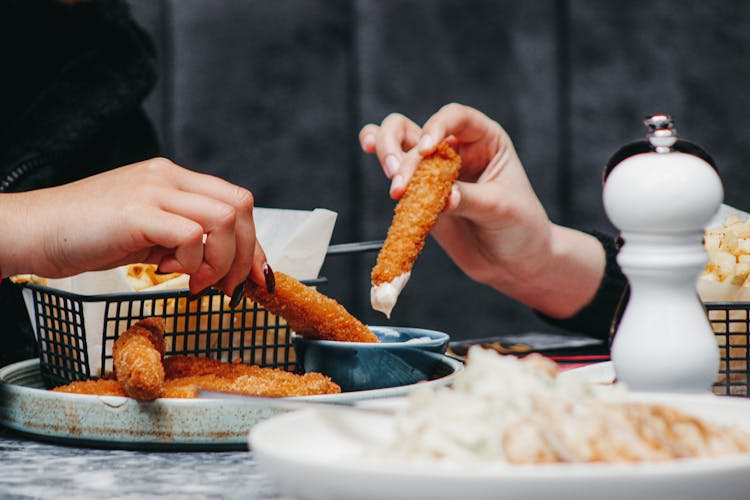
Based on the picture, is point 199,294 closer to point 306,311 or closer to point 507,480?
point 306,311

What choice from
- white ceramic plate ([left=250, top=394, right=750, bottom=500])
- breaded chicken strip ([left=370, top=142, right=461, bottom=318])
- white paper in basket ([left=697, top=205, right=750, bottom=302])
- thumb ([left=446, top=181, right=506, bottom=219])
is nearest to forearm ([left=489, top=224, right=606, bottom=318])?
thumb ([left=446, top=181, right=506, bottom=219])

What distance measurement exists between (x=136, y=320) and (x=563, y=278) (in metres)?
1.04

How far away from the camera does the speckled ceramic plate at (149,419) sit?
884 mm

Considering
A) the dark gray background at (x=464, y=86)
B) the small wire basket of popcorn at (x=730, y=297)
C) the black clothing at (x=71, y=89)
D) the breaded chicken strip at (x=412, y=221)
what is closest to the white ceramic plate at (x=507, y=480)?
the small wire basket of popcorn at (x=730, y=297)

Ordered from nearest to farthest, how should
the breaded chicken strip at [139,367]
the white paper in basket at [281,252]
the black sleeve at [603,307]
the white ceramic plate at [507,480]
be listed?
the white ceramic plate at [507,480] < the breaded chicken strip at [139,367] < the white paper in basket at [281,252] < the black sleeve at [603,307]

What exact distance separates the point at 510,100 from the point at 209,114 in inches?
40.2

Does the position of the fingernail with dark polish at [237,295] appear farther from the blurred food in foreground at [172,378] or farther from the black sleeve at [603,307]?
the black sleeve at [603,307]

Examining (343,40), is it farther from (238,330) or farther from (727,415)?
(727,415)

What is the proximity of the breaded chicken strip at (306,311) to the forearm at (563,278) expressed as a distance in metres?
0.82

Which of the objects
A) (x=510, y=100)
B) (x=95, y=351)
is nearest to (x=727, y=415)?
(x=95, y=351)

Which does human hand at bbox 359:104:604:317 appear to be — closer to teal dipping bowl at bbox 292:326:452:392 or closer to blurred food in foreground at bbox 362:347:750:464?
teal dipping bowl at bbox 292:326:452:392

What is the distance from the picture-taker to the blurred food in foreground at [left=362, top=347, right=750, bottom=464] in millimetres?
528

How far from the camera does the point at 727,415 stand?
66cm

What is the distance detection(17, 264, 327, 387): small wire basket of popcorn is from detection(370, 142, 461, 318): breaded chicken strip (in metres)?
A: 0.09
